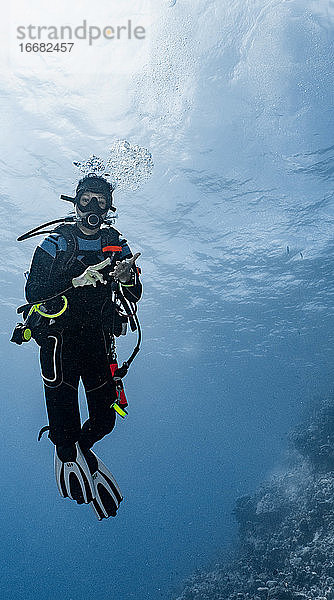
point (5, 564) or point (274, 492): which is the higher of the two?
point (5, 564)

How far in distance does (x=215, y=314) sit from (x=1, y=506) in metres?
143

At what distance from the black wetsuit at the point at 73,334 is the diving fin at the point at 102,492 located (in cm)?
27

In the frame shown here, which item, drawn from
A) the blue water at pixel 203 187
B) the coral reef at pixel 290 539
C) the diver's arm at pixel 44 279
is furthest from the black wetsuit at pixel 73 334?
the blue water at pixel 203 187

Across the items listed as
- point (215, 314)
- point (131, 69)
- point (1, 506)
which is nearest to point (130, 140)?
point (131, 69)

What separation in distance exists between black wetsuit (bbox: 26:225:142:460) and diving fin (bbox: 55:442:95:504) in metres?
0.15

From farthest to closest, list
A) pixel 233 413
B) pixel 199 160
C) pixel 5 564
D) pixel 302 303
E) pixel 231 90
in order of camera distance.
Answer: pixel 233 413
pixel 5 564
pixel 302 303
pixel 199 160
pixel 231 90

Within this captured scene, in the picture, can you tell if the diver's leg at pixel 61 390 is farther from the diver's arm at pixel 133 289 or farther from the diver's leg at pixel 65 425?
the diver's arm at pixel 133 289

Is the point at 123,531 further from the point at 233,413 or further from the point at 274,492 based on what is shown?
the point at 274,492

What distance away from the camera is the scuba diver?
156 inches

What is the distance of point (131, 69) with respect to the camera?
14.0 m

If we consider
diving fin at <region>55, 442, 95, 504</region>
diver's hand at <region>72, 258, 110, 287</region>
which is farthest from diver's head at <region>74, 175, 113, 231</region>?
diving fin at <region>55, 442, 95, 504</region>

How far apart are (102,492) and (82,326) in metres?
1.91

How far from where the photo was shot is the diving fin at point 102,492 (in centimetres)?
427

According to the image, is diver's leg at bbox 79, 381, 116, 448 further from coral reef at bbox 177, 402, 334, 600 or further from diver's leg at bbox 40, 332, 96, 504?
coral reef at bbox 177, 402, 334, 600
